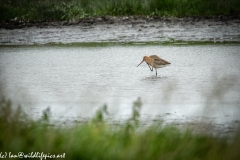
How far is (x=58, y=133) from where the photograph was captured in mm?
5586

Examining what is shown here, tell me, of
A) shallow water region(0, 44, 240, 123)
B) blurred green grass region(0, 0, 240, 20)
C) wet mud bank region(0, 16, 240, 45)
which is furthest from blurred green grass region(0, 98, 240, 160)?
blurred green grass region(0, 0, 240, 20)

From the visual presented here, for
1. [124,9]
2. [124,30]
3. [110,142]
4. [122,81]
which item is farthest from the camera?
[124,9]

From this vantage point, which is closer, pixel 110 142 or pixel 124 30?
pixel 110 142

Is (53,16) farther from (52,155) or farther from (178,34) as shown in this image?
(52,155)

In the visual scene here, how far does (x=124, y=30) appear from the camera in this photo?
1997 cm

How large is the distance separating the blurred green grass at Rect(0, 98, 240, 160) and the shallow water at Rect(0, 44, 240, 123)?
1.73 ft

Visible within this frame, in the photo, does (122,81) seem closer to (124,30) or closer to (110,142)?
(110,142)

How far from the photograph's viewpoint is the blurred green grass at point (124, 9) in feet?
73.4

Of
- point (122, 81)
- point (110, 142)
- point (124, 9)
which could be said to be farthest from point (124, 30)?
point (110, 142)

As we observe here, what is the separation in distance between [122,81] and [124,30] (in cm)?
937

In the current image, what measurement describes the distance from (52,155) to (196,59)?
29.1ft

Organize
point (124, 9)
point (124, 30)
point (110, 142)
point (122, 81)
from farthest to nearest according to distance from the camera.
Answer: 1. point (124, 9)
2. point (124, 30)
3. point (122, 81)
4. point (110, 142)

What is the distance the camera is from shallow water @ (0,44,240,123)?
7925mm

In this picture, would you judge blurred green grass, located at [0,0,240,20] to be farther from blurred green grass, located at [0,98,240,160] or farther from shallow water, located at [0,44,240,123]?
blurred green grass, located at [0,98,240,160]
